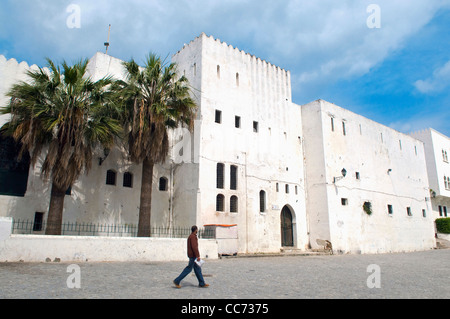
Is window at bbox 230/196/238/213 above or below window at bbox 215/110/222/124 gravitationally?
below

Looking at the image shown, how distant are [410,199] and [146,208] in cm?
2454

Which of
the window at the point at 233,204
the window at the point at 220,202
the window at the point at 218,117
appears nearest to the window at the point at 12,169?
the window at the point at 220,202

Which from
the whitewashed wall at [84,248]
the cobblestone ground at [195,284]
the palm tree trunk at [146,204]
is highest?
the palm tree trunk at [146,204]

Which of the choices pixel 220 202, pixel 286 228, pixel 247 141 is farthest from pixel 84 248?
pixel 286 228

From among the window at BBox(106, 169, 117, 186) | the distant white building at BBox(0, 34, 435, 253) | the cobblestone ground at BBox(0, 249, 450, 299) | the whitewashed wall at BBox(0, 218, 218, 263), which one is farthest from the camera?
the window at BBox(106, 169, 117, 186)

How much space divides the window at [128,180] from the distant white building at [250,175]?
5cm

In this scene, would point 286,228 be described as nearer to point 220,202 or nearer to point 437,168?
point 220,202

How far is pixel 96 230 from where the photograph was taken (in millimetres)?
15234

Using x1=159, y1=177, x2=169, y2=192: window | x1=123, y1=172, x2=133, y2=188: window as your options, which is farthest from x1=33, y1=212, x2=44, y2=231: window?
x1=159, y1=177, x2=169, y2=192: window

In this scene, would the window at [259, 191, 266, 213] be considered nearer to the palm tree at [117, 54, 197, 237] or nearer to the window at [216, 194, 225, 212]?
the window at [216, 194, 225, 212]

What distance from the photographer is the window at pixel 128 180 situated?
17.0 metres

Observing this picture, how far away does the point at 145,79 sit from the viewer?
1464 centimetres

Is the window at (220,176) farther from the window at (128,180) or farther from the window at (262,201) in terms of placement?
the window at (128,180)

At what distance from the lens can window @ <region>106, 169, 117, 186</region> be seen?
53.9 ft
